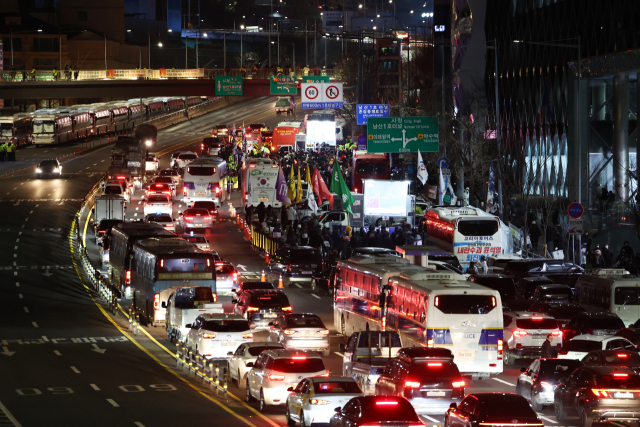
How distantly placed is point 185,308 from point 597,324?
38.5 ft

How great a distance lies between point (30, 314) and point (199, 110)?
3820 inches

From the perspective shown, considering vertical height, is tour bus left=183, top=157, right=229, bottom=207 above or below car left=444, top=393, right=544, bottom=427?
above

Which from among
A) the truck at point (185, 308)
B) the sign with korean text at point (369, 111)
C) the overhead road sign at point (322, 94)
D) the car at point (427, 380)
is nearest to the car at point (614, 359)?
the car at point (427, 380)

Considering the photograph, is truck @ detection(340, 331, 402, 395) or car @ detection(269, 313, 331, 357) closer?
truck @ detection(340, 331, 402, 395)

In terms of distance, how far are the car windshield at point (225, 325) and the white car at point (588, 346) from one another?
27.2ft

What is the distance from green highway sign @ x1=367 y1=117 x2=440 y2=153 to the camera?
2076 inches

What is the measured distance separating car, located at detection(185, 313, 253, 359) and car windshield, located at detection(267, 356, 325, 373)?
5.76 metres

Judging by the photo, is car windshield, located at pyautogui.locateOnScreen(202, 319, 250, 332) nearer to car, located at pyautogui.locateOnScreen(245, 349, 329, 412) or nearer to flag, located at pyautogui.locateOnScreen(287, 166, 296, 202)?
car, located at pyautogui.locateOnScreen(245, 349, 329, 412)

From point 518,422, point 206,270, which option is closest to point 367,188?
point 206,270

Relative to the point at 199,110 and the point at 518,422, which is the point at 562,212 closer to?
the point at 518,422

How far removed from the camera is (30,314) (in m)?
35.2

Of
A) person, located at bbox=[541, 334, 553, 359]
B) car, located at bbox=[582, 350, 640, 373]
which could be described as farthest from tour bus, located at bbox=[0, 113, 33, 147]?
car, located at bbox=[582, 350, 640, 373]

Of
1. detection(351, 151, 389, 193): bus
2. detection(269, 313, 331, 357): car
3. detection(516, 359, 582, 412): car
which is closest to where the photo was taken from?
detection(516, 359, 582, 412): car

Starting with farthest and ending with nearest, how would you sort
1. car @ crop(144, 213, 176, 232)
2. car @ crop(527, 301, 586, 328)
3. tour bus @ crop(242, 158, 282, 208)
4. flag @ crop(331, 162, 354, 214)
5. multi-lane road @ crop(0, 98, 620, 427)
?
tour bus @ crop(242, 158, 282, 208)
car @ crop(144, 213, 176, 232)
flag @ crop(331, 162, 354, 214)
car @ crop(527, 301, 586, 328)
multi-lane road @ crop(0, 98, 620, 427)
